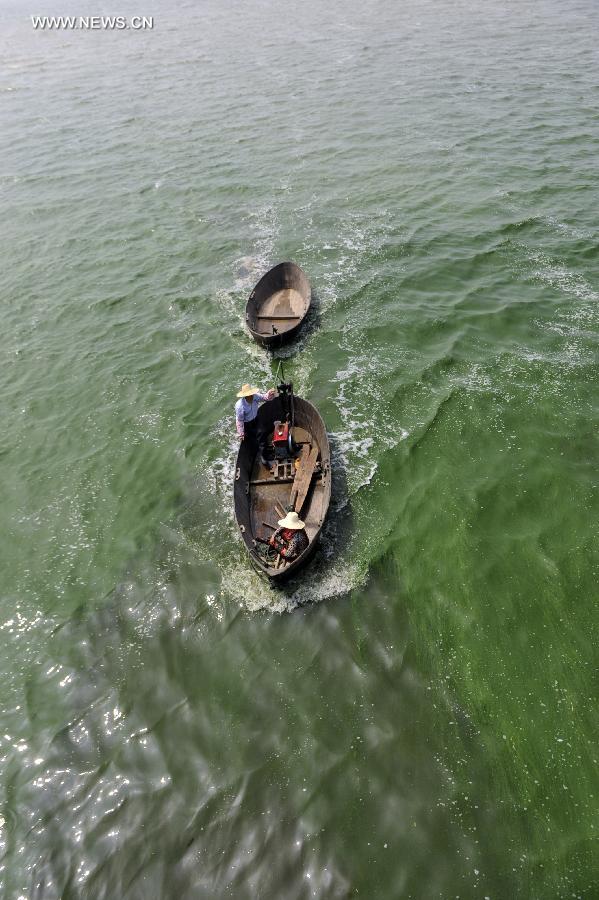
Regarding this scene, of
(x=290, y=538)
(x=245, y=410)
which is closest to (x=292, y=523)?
(x=290, y=538)

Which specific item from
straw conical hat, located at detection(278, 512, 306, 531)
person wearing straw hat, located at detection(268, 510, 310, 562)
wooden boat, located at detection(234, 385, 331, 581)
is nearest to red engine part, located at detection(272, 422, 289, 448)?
wooden boat, located at detection(234, 385, 331, 581)

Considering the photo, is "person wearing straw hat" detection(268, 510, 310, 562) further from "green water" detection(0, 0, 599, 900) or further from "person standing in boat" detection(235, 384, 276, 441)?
"person standing in boat" detection(235, 384, 276, 441)

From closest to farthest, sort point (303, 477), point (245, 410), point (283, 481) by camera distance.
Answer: point (303, 477)
point (283, 481)
point (245, 410)

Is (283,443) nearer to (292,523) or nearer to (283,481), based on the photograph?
(283,481)

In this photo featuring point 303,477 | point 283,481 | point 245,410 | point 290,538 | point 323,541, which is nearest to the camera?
point 290,538

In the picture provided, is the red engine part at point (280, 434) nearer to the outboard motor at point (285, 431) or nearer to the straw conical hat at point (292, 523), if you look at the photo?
the outboard motor at point (285, 431)

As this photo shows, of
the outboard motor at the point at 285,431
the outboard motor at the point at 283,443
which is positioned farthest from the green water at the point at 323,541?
the outboard motor at the point at 283,443

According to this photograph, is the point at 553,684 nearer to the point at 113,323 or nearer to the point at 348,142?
the point at 113,323

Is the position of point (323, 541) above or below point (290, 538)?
below
